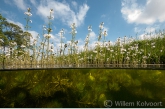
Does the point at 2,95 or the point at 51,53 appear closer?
the point at 2,95

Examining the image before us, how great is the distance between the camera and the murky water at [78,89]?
576 centimetres

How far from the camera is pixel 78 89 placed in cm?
577

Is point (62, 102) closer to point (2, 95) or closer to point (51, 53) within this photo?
point (2, 95)

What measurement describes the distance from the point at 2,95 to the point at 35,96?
3.63 feet

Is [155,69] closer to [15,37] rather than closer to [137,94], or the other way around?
[137,94]

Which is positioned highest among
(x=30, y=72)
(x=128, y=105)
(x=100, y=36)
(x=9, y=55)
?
(x=100, y=36)

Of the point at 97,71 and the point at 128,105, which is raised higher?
the point at 97,71

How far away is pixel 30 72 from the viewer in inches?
234

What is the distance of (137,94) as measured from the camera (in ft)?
19.5

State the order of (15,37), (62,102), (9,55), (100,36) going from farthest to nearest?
(15,37) < (9,55) < (100,36) < (62,102)

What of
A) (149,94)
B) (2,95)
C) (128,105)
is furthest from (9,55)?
(149,94)

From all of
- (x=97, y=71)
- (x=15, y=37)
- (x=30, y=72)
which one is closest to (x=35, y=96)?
(x=30, y=72)

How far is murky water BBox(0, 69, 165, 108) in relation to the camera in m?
5.76

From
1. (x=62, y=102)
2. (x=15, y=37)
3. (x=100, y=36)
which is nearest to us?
(x=62, y=102)
